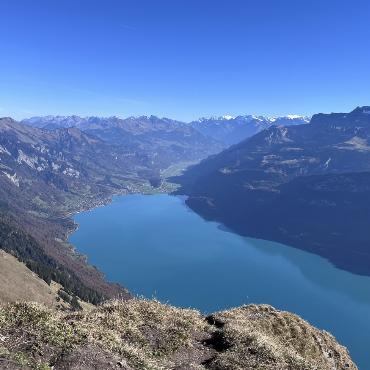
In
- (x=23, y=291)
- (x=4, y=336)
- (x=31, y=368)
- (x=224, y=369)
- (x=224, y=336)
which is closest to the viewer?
(x=31, y=368)

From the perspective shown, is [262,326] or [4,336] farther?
[262,326]

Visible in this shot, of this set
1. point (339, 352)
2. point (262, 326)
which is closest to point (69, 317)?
point (262, 326)

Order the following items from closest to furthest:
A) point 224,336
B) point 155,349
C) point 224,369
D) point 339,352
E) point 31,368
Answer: point 31,368 → point 224,369 → point 155,349 → point 224,336 → point 339,352

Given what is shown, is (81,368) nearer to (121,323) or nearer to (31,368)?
(31,368)

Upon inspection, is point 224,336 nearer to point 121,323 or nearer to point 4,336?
point 121,323

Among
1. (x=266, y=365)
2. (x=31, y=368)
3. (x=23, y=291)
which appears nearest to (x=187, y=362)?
(x=266, y=365)

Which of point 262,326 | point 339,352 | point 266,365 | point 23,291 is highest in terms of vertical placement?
point 266,365

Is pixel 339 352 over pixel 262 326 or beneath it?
beneath
